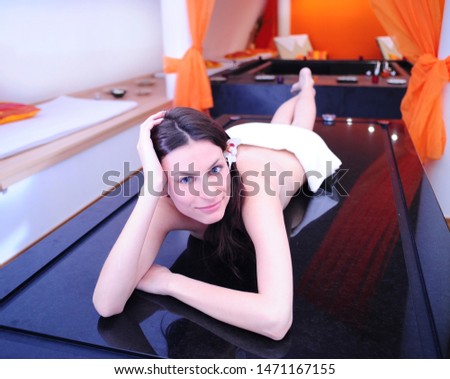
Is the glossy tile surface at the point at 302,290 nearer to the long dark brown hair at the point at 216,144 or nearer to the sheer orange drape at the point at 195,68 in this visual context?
the long dark brown hair at the point at 216,144

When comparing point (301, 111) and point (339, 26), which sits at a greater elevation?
point (339, 26)

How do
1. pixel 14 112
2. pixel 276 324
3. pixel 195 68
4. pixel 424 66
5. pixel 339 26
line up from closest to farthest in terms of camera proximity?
pixel 276 324
pixel 424 66
pixel 14 112
pixel 195 68
pixel 339 26

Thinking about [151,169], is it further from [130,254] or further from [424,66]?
[424,66]

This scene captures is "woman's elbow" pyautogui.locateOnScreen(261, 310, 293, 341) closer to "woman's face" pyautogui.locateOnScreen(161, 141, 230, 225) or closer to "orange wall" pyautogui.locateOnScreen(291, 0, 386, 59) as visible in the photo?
"woman's face" pyautogui.locateOnScreen(161, 141, 230, 225)

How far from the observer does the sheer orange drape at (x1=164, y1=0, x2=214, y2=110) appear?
2955mm

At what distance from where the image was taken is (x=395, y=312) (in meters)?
0.96

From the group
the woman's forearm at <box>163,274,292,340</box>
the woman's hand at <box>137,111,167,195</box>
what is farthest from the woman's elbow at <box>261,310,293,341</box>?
the woman's hand at <box>137,111,167,195</box>

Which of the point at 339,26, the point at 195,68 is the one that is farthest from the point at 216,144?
the point at 339,26

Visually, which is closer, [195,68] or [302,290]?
[302,290]

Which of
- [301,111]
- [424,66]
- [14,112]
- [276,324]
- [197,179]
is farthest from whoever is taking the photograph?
[14,112]

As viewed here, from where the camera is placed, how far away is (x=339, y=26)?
256 inches

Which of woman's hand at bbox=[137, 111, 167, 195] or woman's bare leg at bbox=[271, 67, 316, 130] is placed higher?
woman's hand at bbox=[137, 111, 167, 195]

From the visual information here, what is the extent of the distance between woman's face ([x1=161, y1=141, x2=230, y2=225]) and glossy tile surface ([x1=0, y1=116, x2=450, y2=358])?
A: 0.65ft

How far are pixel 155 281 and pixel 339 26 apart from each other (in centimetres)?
646
